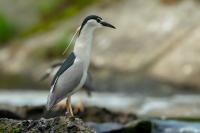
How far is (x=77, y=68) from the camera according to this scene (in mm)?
9328

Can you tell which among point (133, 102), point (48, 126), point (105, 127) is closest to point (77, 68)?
point (48, 126)

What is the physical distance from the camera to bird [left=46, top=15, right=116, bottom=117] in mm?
9320

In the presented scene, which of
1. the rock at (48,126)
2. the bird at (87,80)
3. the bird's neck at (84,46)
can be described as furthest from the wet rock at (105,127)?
the rock at (48,126)

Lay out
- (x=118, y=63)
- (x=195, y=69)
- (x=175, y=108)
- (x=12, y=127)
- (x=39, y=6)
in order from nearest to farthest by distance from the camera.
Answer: (x=12, y=127) < (x=175, y=108) < (x=195, y=69) < (x=118, y=63) < (x=39, y=6)

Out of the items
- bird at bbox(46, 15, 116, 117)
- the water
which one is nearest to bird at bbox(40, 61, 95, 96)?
the water

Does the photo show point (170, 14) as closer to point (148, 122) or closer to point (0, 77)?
point (0, 77)

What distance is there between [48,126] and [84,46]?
65.8 inches

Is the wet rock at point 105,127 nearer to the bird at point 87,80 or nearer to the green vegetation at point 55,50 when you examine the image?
the bird at point 87,80

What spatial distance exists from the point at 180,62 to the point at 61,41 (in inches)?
177

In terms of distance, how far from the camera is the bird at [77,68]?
9320mm

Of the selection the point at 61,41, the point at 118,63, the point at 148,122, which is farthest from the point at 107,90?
the point at 148,122

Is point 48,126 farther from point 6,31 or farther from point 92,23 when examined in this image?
point 6,31

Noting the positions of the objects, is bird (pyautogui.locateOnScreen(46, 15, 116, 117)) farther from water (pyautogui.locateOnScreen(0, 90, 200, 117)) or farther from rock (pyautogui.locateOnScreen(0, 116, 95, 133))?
water (pyautogui.locateOnScreen(0, 90, 200, 117))

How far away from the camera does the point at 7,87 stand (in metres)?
23.9
